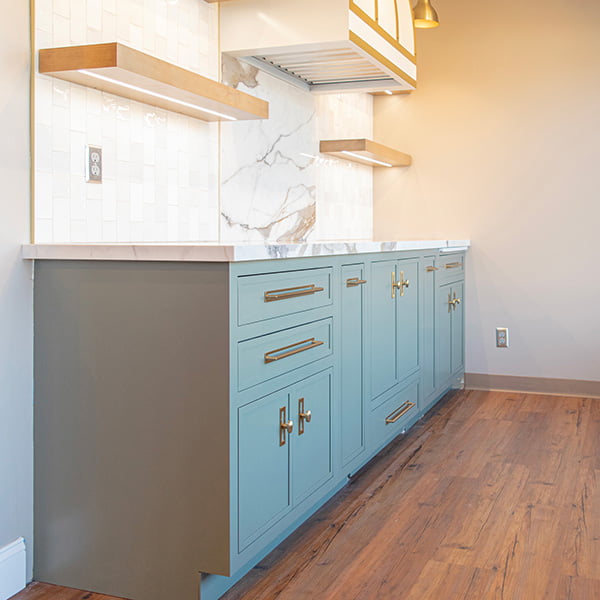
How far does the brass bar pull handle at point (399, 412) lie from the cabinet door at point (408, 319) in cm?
13

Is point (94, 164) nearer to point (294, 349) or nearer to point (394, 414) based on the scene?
point (294, 349)

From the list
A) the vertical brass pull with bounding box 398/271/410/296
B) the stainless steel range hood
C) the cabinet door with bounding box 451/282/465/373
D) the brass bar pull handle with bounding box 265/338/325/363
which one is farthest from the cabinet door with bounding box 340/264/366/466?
the cabinet door with bounding box 451/282/465/373

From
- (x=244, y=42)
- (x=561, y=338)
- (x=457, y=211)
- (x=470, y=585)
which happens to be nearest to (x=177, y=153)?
(x=244, y=42)

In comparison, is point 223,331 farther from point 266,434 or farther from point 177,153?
point 177,153

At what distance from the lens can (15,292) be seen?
6.53 feet

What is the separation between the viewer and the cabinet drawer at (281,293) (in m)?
1.91

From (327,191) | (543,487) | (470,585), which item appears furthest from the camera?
(327,191)

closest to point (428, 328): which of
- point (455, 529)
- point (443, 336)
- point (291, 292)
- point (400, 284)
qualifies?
point (443, 336)

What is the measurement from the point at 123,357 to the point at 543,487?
66.7 inches

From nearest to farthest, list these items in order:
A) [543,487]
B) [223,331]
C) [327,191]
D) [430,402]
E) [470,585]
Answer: [223,331] < [470,585] < [543,487] < [430,402] < [327,191]

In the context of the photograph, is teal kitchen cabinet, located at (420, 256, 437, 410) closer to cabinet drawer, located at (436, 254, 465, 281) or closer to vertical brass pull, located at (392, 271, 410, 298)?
cabinet drawer, located at (436, 254, 465, 281)

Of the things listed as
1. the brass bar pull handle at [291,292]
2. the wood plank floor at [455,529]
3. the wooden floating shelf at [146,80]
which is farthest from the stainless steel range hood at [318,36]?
the wood plank floor at [455,529]

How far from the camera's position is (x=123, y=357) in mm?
1938

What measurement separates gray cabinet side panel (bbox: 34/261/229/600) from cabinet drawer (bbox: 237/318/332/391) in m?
0.09
